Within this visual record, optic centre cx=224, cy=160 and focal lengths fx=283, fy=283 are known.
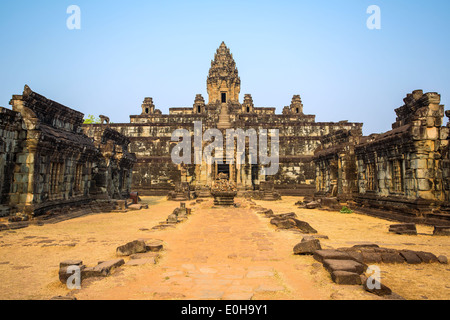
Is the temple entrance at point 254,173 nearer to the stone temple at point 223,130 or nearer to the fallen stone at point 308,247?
the stone temple at point 223,130

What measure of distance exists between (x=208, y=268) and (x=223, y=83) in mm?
38835

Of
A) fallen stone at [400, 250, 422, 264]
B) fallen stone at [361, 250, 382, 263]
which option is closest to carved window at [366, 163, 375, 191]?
fallen stone at [400, 250, 422, 264]

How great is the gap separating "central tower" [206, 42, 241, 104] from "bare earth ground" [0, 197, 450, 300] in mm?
34651

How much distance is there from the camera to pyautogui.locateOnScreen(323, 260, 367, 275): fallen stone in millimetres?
4266

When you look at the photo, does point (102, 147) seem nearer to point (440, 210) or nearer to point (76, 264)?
point (76, 264)

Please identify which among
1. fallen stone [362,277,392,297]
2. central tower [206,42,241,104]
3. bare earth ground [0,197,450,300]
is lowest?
bare earth ground [0,197,450,300]

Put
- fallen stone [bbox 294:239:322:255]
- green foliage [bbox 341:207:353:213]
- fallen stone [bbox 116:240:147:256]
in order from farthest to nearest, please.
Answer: green foliage [bbox 341:207:353:213] < fallen stone [bbox 116:240:147:256] < fallen stone [bbox 294:239:322:255]

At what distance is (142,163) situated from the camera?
2998 centimetres

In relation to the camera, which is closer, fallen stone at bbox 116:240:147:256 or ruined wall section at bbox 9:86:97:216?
fallen stone at bbox 116:240:147:256

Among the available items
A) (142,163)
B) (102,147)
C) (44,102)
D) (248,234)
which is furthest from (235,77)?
(248,234)

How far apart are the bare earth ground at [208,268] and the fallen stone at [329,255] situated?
6.6 inches

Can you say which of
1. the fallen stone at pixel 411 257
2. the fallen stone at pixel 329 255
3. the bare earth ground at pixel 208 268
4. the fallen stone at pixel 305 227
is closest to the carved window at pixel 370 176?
the bare earth ground at pixel 208 268

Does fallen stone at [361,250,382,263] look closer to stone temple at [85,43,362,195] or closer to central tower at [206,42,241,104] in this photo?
stone temple at [85,43,362,195]
